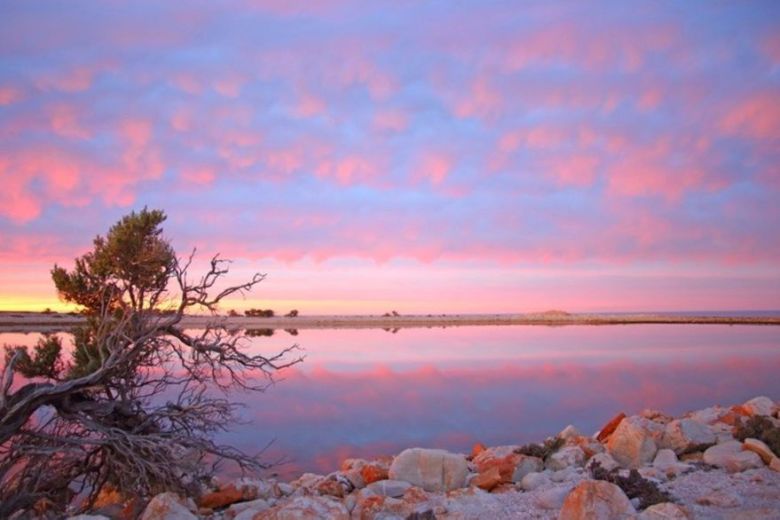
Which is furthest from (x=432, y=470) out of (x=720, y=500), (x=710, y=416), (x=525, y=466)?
(x=710, y=416)

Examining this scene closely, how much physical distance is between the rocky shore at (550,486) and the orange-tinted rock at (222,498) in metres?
0.01

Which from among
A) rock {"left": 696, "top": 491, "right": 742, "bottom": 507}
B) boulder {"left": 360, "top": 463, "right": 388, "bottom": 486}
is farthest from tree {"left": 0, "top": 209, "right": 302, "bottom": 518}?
rock {"left": 696, "top": 491, "right": 742, "bottom": 507}

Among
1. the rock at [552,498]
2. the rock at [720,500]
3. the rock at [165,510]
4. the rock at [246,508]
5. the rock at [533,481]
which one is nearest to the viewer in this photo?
the rock at [165,510]

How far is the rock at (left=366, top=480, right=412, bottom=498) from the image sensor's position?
32.6ft

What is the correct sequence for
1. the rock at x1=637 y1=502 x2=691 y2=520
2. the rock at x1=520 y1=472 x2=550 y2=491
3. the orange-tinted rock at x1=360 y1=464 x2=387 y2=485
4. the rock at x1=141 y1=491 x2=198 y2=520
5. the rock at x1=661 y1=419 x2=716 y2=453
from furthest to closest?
the rock at x1=661 y1=419 x2=716 y2=453 < the orange-tinted rock at x1=360 y1=464 x2=387 y2=485 < the rock at x1=520 y1=472 x2=550 y2=491 < the rock at x1=141 y1=491 x2=198 y2=520 < the rock at x1=637 y1=502 x2=691 y2=520

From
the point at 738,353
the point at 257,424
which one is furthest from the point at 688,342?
the point at 257,424

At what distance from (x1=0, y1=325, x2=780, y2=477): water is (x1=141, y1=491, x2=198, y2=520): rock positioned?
4466mm

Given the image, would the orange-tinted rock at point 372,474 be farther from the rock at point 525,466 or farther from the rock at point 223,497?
the rock at point 525,466

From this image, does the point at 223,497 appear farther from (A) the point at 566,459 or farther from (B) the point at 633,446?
(B) the point at 633,446

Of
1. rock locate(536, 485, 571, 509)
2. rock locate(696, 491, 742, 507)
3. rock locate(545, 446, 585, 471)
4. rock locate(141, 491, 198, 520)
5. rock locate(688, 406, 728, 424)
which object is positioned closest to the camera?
rock locate(141, 491, 198, 520)

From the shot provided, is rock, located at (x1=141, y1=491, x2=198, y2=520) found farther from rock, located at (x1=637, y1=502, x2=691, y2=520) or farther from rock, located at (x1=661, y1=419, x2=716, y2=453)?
rock, located at (x1=661, y1=419, x2=716, y2=453)

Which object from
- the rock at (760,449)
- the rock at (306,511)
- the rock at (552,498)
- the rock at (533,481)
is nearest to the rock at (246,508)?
the rock at (306,511)

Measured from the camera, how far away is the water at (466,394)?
16891mm

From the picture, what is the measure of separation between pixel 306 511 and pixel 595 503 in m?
3.36
